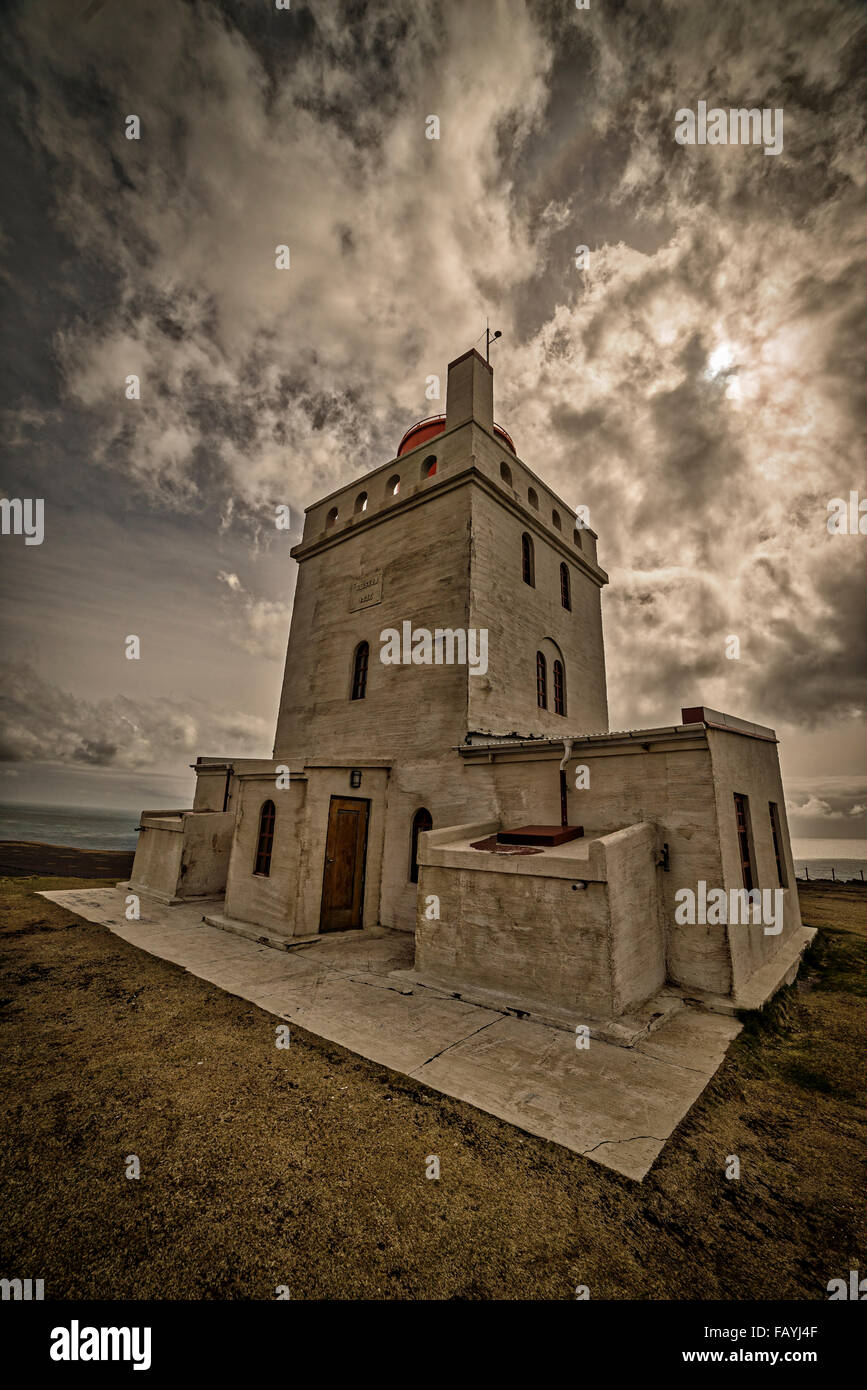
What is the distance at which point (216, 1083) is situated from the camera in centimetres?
486

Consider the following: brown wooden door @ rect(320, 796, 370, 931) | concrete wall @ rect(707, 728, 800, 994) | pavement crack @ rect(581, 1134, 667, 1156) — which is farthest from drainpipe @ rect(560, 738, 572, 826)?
pavement crack @ rect(581, 1134, 667, 1156)

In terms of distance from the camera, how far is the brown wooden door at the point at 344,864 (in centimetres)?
1105

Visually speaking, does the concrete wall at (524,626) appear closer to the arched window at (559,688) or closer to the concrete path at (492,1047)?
the arched window at (559,688)

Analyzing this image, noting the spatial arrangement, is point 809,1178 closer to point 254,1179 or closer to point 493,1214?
point 493,1214

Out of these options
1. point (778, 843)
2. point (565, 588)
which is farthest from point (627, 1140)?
point (565, 588)

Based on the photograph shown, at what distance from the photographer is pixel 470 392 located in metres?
15.1

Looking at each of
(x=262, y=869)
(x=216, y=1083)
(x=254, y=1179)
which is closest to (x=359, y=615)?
(x=262, y=869)

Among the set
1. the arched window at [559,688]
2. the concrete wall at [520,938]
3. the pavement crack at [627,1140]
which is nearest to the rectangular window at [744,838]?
the concrete wall at [520,938]

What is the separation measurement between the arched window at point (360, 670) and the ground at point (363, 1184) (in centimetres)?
1000

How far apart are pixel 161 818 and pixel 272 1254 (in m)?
14.4

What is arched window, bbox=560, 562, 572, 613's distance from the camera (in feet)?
59.4

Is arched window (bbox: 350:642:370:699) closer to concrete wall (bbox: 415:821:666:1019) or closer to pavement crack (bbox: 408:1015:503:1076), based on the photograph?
concrete wall (bbox: 415:821:666:1019)

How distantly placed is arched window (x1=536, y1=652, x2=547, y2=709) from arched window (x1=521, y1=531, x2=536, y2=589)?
2433 mm

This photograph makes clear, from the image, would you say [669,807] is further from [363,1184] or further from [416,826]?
[363,1184]
